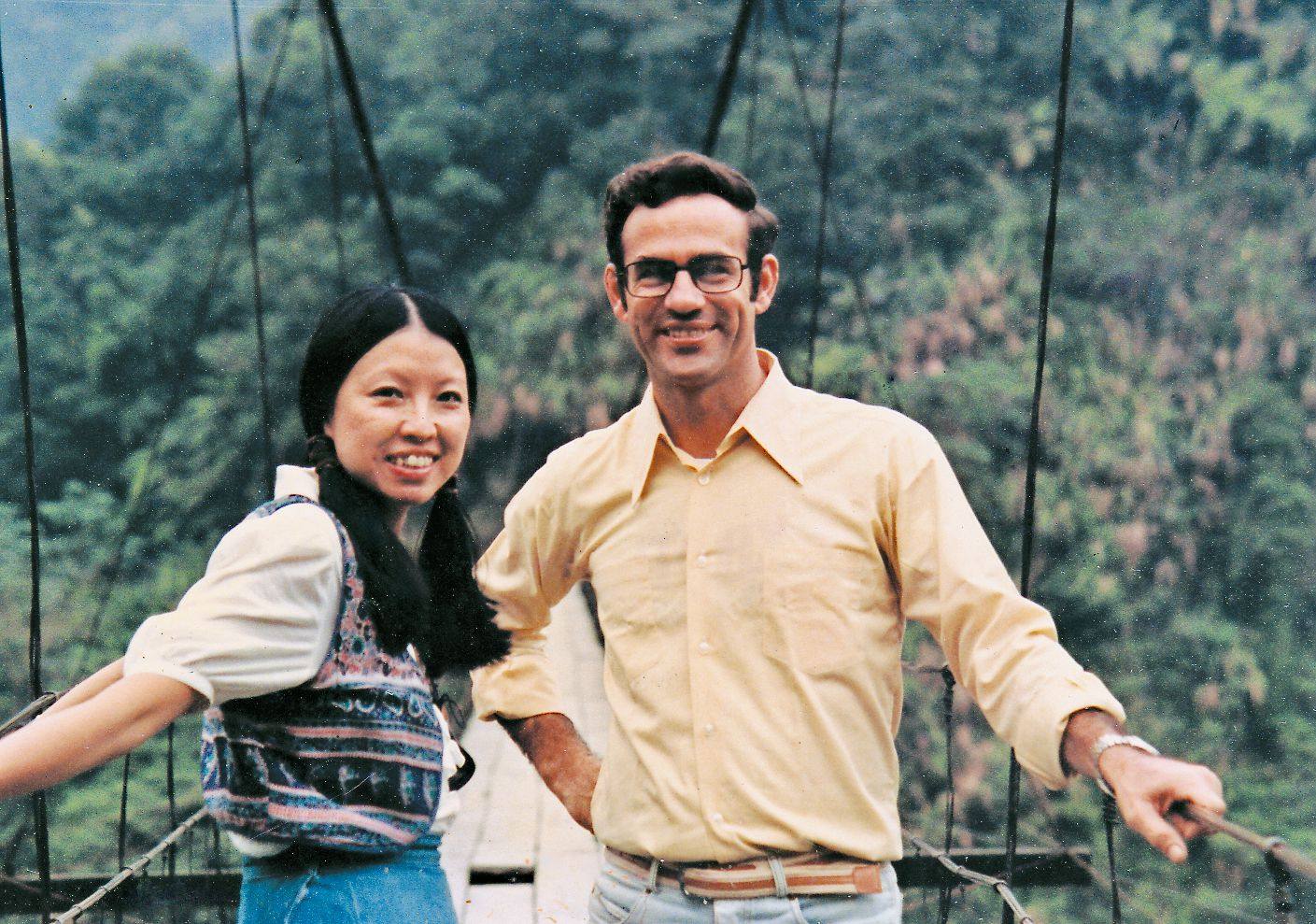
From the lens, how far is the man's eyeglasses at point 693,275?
1.01 metres

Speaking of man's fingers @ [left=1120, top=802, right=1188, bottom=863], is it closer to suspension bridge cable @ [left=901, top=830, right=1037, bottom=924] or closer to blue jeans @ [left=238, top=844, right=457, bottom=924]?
blue jeans @ [left=238, top=844, right=457, bottom=924]

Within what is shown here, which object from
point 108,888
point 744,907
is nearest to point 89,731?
point 744,907

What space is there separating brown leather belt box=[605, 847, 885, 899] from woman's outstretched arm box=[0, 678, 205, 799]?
36 cm

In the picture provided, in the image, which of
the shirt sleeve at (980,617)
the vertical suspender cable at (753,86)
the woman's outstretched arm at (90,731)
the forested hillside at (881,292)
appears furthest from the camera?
the forested hillside at (881,292)

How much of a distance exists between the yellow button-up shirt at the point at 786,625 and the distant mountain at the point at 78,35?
11.5 metres

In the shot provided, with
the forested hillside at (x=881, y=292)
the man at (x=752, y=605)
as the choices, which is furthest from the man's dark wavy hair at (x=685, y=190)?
the forested hillside at (x=881, y=292)

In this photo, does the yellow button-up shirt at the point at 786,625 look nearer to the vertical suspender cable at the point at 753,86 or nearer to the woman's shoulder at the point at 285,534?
the woman's shoulder at the point at 285,534

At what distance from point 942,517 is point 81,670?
27.1 feet

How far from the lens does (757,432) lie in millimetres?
989

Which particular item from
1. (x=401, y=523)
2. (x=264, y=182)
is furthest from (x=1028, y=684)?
(x=264, y=182)

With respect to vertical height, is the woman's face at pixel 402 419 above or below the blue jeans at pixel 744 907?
above

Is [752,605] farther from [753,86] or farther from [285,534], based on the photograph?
[753,86]

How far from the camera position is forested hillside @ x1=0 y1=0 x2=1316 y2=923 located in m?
8.55

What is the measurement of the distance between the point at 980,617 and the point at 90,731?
1.64ft
